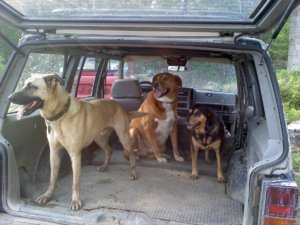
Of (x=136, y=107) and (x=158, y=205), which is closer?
(x=158, y=205)

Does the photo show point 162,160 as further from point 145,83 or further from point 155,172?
point 145,83

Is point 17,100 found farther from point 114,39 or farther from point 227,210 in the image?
point 227,210

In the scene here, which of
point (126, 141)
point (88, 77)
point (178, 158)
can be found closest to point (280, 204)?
point (126, 141)

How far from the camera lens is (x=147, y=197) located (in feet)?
11.5

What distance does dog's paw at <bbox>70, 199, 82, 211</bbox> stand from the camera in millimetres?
3154

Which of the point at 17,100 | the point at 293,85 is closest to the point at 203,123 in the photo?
the point at 17,100

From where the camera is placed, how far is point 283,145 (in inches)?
99.1

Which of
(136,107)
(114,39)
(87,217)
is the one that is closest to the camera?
(87,217)

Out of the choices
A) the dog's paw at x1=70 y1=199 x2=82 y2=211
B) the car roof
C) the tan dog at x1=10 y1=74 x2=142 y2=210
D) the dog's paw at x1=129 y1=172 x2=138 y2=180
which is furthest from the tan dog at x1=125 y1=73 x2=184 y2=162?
the car roof

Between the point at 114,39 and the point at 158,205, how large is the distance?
4.88ft

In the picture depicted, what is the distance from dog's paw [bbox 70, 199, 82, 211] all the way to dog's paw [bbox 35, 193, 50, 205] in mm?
265

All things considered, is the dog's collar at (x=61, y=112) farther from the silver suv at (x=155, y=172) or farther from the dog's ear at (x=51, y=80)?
the silver suv at (x=155, y=172)

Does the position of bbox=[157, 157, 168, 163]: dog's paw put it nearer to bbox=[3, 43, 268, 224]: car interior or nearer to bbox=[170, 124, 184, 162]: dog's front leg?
bbox=[3, 43, 268, 224]: car interior

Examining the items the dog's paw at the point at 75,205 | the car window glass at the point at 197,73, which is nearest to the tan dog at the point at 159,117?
the car window glass at the point at 197,73
